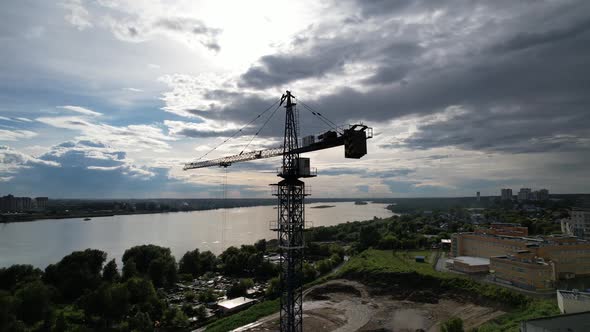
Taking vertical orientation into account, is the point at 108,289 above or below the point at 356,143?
below

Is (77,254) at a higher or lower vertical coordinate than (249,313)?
higher

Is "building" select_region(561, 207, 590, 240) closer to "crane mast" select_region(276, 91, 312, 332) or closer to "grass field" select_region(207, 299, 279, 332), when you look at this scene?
"grass field" select_region(207, 299, 279, 332)

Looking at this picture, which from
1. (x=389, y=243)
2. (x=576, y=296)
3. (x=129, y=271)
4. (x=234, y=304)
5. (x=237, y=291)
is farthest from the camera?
(x=389, y=243)

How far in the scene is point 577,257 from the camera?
1642 cm

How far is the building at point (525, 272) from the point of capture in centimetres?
1415

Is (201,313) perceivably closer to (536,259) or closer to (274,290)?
(274,290)

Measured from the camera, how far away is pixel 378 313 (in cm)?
1375

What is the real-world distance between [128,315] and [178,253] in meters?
16.3

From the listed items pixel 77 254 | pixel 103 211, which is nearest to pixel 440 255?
pixel 77 254

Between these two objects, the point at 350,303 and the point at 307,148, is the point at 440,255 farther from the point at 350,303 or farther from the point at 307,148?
the point at 307,148

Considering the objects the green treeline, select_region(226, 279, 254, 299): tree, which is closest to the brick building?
select_region(226, 279, 254, 299): tree

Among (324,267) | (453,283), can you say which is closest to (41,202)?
(324,267)

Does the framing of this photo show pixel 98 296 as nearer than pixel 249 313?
Yes

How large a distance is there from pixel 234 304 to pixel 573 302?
12.4 meters
